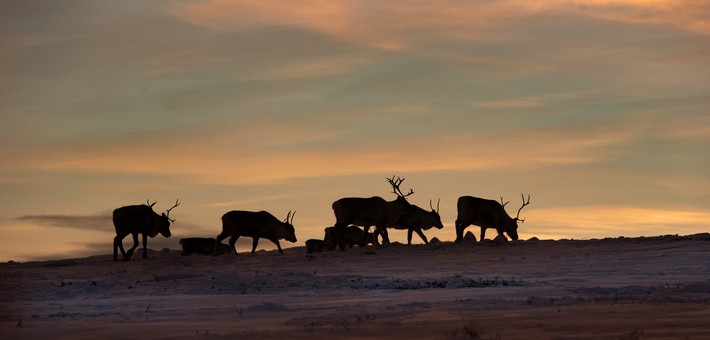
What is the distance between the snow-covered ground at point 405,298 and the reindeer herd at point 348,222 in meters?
5.46

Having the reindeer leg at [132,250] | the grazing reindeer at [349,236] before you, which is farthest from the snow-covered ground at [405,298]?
the grazing reindeer at [349,236]

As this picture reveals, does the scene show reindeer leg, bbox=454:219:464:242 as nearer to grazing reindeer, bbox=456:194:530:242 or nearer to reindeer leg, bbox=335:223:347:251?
grazing reindeer, bbox=456:194:530:242

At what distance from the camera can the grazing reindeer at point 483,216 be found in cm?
3809

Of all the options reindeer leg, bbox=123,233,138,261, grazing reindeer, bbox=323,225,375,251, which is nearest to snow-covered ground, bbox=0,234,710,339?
reindeer leg, bbox=123,233,138,261

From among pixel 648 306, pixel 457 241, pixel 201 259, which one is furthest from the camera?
pixel 457 241

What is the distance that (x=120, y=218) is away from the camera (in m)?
37.6

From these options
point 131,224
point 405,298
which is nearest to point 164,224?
point 131,224

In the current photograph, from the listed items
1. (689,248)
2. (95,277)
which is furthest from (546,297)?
(95,277)

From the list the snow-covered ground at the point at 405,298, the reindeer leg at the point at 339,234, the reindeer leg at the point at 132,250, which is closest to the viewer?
the snow-covered ground at the point at 405,298

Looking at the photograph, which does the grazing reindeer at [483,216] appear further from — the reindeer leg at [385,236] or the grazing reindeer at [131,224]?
the grazing reindeer at [131,224]

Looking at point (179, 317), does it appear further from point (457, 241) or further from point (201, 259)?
point (457, 241)

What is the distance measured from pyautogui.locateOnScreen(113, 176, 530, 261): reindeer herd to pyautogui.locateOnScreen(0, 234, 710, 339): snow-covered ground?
5461 millimetres

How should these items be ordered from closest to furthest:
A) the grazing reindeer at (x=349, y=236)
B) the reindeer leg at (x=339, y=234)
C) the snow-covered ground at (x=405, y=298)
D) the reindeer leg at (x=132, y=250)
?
the snow-covered ground at (x=405, y=298) < the reindeer leg at (x=339, y=234) < the reindeer leg at (x=132, y=250) < the grazing reindeer at (x=349, y=236)

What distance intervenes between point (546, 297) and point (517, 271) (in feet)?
26.7
